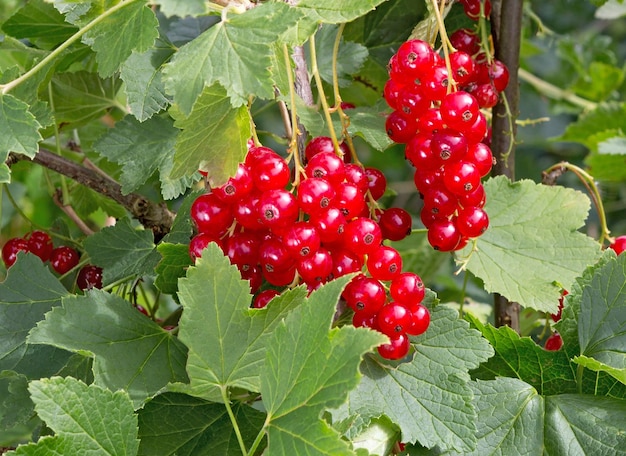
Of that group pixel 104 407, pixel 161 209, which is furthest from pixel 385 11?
pixel 104 407

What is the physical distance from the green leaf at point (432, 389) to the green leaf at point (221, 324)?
90 millimetres

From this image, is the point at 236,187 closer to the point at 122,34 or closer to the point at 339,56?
the point at 122,34

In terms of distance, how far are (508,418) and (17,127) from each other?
501mm

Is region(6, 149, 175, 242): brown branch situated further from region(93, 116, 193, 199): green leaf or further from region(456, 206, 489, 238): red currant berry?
region(456, 206, 489, 238): red currant berry

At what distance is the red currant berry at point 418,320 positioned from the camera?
2.20 feet

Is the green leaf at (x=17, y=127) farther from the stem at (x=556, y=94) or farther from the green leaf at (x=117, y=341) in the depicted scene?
the stem at (x=556, y=94)

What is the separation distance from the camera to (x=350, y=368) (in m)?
0.53

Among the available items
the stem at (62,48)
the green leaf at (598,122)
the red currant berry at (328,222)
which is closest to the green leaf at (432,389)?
the red currant berry at (328,222)

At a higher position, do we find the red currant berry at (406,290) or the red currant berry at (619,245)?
the red currant berry at (406,290)

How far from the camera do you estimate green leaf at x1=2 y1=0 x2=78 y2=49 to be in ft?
2.87

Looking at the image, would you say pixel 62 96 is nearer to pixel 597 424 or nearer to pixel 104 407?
pixel 104 407

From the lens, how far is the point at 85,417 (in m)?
0.60

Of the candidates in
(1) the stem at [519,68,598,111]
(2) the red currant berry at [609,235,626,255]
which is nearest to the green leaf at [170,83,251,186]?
(2) the red currant berry at [609,235,626,255]

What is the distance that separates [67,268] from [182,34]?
0.31 m
